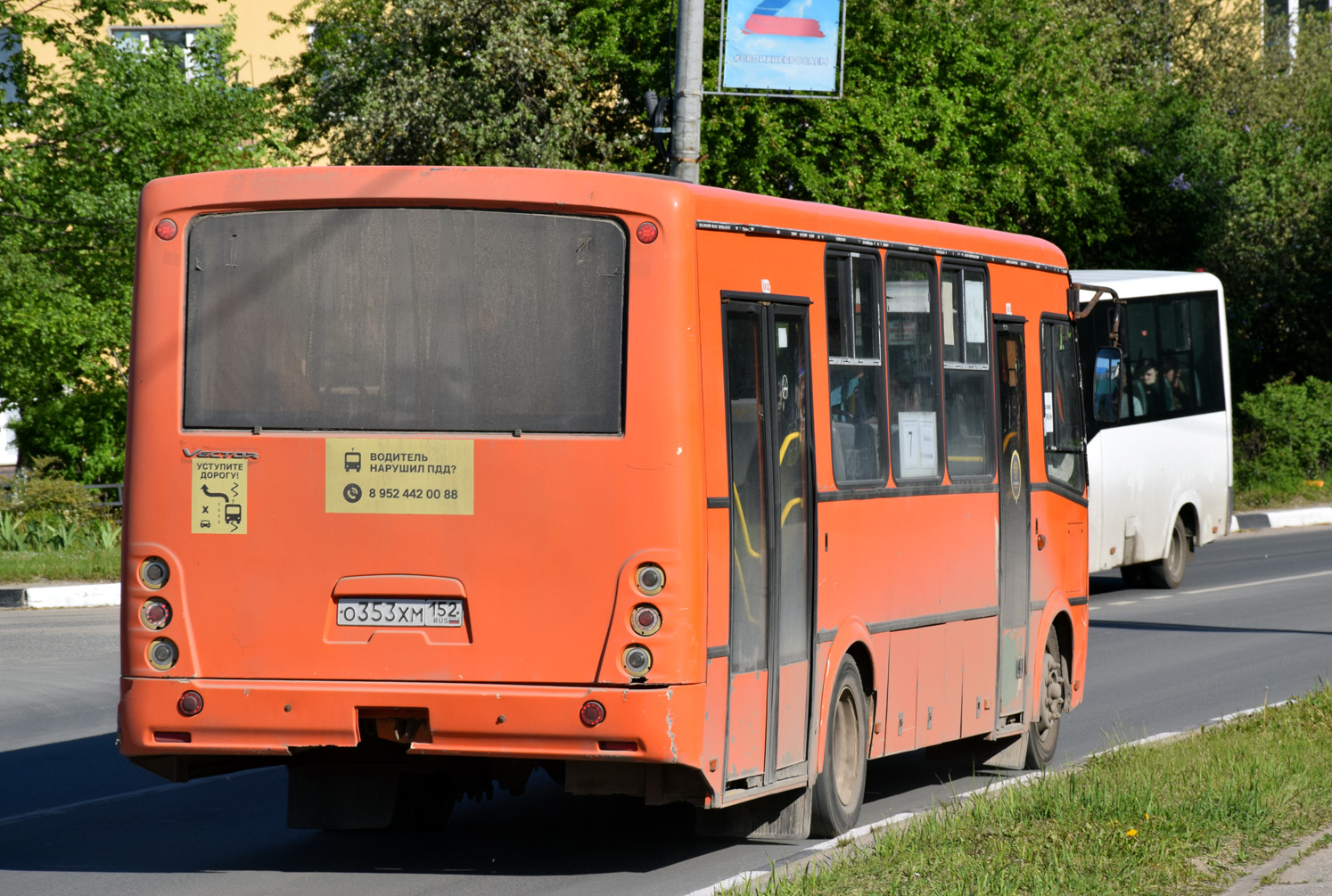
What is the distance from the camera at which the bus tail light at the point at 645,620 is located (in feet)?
22.6

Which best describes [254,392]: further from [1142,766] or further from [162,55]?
[162,55]

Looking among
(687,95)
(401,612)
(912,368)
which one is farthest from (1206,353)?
(401,612)

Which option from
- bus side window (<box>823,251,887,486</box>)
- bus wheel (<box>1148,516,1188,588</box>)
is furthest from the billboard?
bus side window (<box>823,251,887,486</box>)

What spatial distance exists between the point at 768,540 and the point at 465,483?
52.1 inches

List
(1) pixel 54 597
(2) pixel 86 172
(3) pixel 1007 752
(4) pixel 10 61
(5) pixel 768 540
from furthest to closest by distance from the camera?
(4) pixel 10 61, (2) pixel 86 172, (1) pixel 54 597, (3) pixel 1007 752, (5) pixel 768 540

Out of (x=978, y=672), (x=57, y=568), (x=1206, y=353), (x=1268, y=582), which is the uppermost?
(x=1206, y=353)

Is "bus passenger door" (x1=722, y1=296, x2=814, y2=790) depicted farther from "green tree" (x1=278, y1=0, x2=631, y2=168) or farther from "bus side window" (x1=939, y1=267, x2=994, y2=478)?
"green tree" (x1=278, y1=0, x2=631, y2=168)

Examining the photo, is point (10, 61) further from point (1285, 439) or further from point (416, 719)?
point (1285, 439)

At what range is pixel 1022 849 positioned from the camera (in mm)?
7027

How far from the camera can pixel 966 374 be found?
958 cm

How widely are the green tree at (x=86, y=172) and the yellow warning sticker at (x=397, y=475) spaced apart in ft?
58.0

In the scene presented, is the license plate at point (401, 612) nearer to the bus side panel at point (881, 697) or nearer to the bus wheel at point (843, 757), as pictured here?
the bus wheel at point (843, 757)

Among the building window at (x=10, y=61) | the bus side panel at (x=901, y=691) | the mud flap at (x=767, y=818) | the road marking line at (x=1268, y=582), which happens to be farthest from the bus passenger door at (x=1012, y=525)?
the building window at (x=10, y=61)

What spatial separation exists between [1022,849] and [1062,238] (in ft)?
99.0
